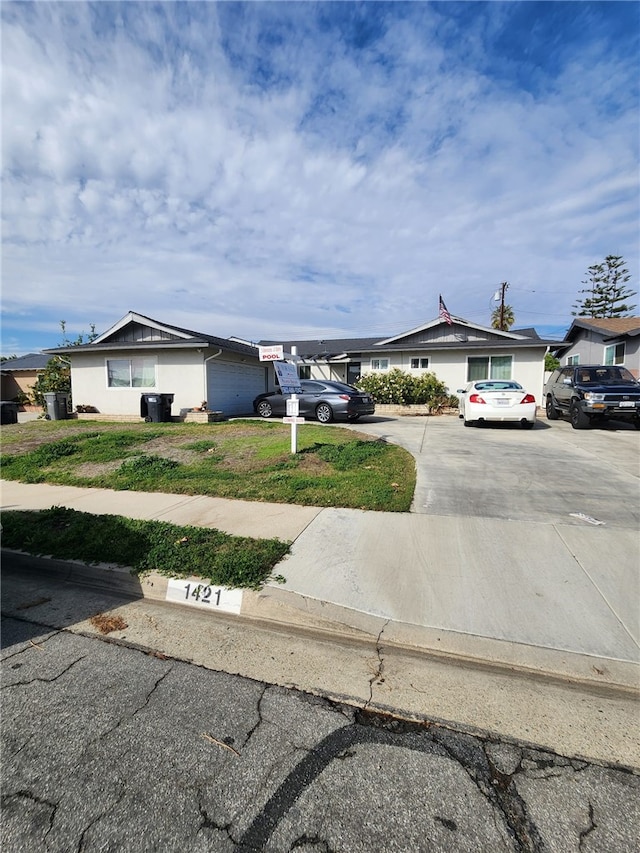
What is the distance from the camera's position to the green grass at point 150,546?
12.0 ft

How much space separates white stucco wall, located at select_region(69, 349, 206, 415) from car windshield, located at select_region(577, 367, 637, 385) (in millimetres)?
12580

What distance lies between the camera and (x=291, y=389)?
8.33m

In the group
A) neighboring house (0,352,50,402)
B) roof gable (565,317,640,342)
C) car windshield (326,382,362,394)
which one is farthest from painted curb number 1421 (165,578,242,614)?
neighboring house (0,352,50,402)

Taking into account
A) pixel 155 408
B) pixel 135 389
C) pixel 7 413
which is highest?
pixel 135 389

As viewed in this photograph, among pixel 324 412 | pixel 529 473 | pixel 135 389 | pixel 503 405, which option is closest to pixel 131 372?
pixel 135 389

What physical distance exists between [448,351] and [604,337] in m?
7.87

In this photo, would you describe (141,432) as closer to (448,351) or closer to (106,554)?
(106,554)

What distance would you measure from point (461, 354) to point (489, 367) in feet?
4.44

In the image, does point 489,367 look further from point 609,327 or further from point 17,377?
point 17,377

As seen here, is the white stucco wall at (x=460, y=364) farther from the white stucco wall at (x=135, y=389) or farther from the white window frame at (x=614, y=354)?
the white stucco wall at (x=135, y=389)

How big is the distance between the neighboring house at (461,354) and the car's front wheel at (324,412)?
7234 mm

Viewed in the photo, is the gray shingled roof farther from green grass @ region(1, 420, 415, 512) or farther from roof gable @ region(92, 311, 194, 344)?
green grass @ region(1, 420, 415, 512)

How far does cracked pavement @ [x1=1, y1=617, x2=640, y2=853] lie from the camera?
1595 mm

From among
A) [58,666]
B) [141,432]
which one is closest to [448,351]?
[141,432]
